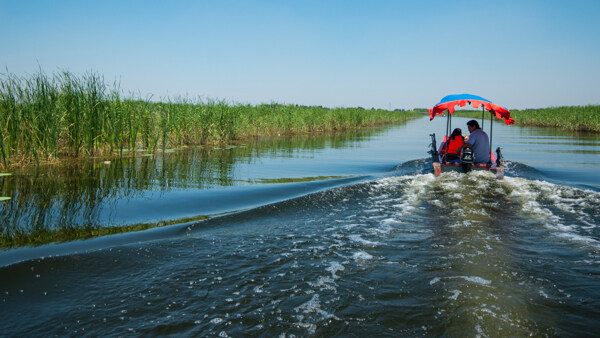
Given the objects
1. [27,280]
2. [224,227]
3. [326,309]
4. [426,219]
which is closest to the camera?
[326,309]

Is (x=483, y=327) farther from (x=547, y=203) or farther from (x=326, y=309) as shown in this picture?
(x=547, y=203)

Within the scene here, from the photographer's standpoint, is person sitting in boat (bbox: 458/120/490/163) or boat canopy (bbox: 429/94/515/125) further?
boat canopy (bbox: 429/94/515/125)

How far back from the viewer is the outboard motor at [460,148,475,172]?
10031 millimetres

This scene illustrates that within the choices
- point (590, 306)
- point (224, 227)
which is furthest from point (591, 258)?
point (224, 227)

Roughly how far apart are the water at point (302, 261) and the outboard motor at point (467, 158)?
146 cm

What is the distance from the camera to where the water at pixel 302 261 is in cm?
305

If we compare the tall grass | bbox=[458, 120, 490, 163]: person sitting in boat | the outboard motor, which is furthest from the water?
the tall grass

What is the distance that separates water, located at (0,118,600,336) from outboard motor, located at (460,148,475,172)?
1.46 meters

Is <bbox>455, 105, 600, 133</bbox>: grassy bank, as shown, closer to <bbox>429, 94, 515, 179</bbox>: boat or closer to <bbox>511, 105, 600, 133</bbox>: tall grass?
<bbox>511, 105, 600, 133</bbox>: tall grass

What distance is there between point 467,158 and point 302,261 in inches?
288

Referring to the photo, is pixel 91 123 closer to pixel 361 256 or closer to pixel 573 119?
pixel 361 256

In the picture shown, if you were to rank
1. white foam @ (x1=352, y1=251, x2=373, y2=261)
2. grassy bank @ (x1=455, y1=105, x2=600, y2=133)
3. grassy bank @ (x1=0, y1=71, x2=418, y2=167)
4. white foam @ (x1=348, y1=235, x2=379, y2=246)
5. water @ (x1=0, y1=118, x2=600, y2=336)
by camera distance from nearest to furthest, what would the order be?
1. water @ (x1=0, y1=118, x2=600, y2=336)
2. white foam @ (x1=352, y1=251, x2=373, y2=261)
3. white foam @ (x1=348, y1=235, x2=379, y2=246)
4. grassy bank @ (x1=0, y1=71, x2=418, y2=167)
5. grassy bank @ (x1=455, y1=105, x2=600, y2=133)

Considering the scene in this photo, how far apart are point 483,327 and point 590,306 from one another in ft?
3.60

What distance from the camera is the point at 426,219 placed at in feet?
20.2
